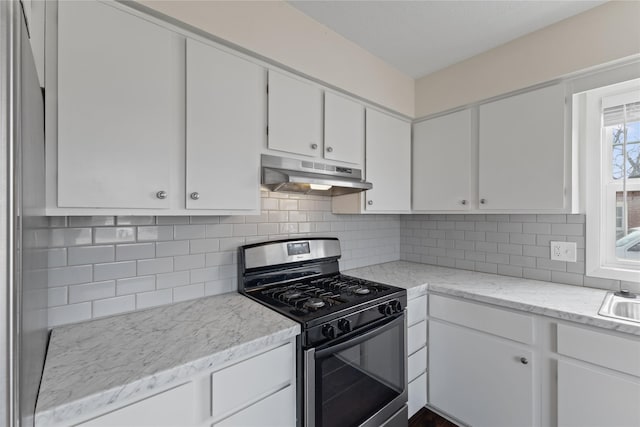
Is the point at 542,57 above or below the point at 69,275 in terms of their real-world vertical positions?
above

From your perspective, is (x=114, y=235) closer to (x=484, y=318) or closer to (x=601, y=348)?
(x=484, y=318)

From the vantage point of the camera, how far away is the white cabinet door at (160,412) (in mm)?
850

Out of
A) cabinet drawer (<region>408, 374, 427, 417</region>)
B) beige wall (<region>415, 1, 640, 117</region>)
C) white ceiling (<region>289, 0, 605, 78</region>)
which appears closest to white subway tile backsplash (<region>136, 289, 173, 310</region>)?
cabinet drawer (<region>408, 374, 427, 417</region>)

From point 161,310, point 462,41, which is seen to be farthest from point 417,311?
point 462,41

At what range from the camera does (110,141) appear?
3.61ft

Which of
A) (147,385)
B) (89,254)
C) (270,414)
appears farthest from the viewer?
(89,254)

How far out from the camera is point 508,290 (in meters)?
1.78

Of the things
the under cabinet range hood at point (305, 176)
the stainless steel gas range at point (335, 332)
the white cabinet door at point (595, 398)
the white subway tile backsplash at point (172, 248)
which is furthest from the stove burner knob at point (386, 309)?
the white subway tile backsplash at point (172, 248)

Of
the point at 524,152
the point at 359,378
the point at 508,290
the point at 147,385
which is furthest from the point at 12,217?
the point at 524,152

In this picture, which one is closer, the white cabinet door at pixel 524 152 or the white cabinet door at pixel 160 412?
the white cabinet door at pixel 160 412

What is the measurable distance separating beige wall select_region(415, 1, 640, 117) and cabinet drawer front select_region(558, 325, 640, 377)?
1408 mm

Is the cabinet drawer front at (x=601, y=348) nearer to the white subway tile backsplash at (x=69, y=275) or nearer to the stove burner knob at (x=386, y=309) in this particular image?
the stove burner knob at (x=386, y=309)

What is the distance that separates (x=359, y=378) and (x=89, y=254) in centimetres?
140

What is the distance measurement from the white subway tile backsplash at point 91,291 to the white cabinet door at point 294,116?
3.32ft
